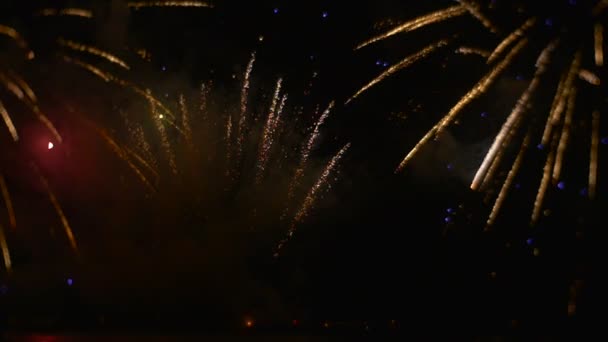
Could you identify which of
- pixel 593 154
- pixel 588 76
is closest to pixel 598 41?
pixel 588 76

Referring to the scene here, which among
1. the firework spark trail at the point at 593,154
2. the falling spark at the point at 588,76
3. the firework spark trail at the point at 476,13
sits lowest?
the firework spark trail at the point at 593,154

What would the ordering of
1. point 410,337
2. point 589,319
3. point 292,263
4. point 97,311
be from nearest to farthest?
1. point 589,319
2. point 410,337
3. point 97,311
4. point 292,263

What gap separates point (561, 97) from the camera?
15.4ft

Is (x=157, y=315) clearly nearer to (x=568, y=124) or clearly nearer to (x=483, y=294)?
(x=483, y=294)

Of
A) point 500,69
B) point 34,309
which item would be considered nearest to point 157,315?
point 34,309

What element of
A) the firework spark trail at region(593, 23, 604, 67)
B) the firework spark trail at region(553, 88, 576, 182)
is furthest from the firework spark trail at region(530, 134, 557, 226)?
the firework spark trail at region(593, 23, 604, 67)

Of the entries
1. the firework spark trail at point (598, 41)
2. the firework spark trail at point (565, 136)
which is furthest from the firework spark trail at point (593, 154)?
the firework spark trail at point (598, 41)

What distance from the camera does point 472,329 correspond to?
888 inches

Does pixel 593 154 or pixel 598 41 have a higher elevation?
pixel 598 41

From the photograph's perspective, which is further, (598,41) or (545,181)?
(545,181)

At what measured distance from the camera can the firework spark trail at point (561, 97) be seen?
4.56m

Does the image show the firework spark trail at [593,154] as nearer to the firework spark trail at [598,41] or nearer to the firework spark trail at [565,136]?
the firework spark trail at [565,136]

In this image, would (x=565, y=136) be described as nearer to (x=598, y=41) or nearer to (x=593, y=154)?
(x=593, y=154)

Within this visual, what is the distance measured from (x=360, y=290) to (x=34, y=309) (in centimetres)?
1760
